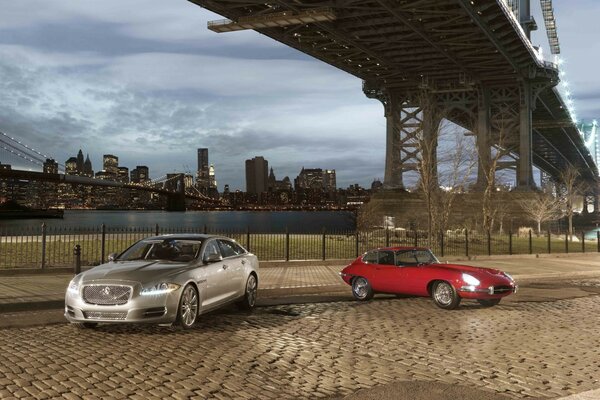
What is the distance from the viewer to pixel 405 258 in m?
12.9

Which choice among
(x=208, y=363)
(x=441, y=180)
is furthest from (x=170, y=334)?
(x=441, y=180)

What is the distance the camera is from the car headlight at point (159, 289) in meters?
8.38

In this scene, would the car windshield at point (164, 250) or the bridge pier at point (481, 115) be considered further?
the bridge pier at point (481, 115)

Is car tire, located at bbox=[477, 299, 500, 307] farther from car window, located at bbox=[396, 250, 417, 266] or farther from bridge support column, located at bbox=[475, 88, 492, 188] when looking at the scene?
bridge support column, located at bbox=[475, 88, 492, 188]

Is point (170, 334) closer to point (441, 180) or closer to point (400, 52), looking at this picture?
point (441, 180)

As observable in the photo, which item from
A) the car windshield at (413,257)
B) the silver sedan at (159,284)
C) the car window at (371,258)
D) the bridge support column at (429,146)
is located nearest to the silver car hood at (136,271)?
the silver sedan at (159,284)

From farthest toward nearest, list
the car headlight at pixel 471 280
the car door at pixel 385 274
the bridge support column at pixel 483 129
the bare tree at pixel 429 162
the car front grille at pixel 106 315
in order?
the bridge support column at pixel 483 129
the bare tree at pixel 429 162
the car door at pixel 385 274
the car headlight at pixel 471 280
the car front grille at pixel 106 315

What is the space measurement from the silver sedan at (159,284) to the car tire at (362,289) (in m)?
3.52

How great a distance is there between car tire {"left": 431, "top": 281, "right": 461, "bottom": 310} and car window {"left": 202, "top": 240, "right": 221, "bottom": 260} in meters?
4.61

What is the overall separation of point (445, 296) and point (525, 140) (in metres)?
54.7

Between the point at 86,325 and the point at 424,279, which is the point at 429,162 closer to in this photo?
the point at 424,279

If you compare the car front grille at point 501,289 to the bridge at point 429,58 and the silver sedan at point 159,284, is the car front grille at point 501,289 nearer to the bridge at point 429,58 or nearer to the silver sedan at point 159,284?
the silver sedan at point 159,284

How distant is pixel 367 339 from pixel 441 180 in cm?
2897

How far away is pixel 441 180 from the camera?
3628 cm
